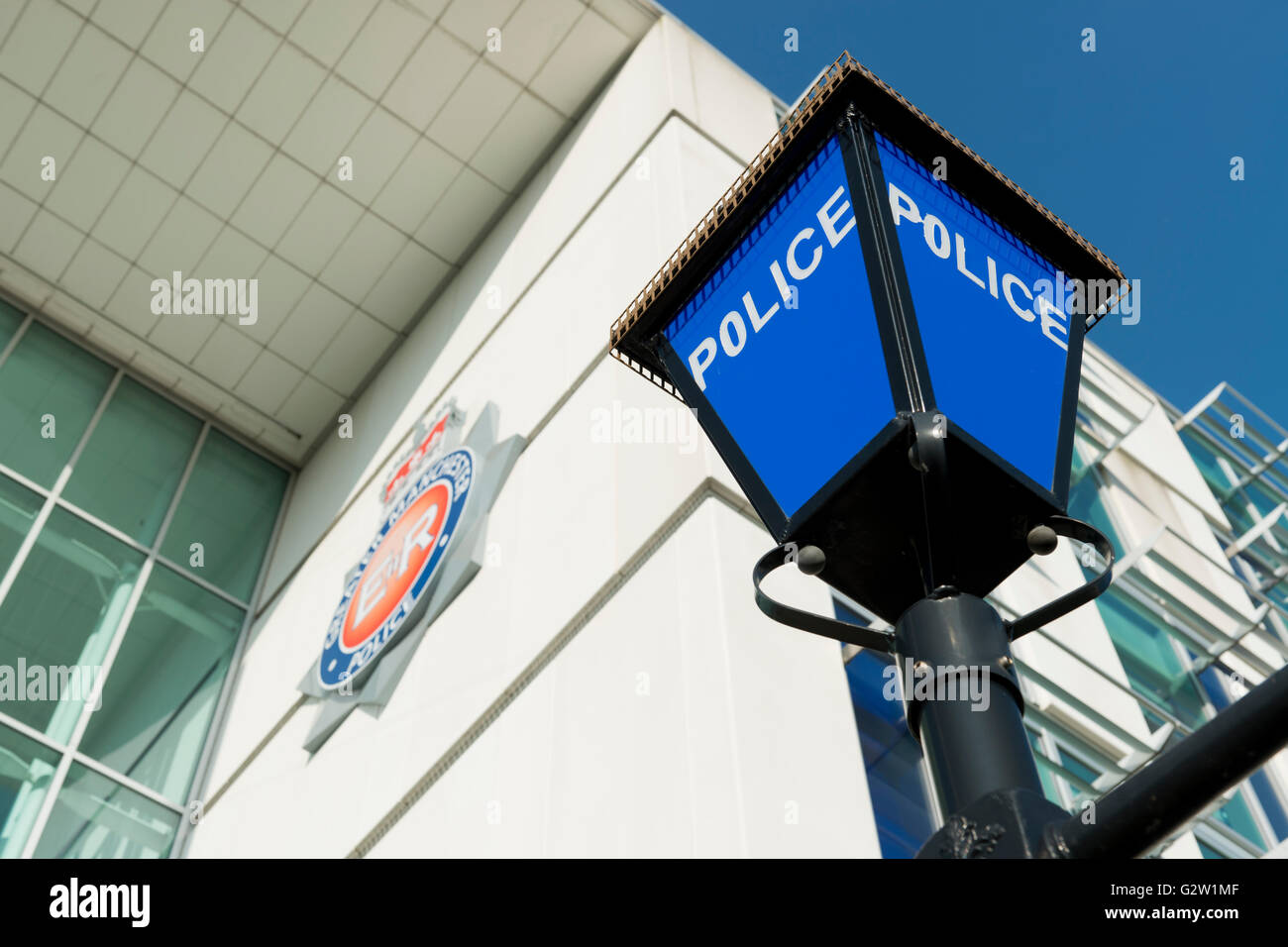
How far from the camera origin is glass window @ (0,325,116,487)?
36.8ft

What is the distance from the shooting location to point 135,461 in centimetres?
1206

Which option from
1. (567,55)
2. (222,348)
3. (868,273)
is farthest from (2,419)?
(868,273)

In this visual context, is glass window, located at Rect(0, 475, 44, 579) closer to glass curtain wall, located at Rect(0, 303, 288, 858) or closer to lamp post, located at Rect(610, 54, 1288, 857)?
glass curtain wall, located at Rect(0, 303, 288, 858)

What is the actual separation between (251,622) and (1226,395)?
9.15m

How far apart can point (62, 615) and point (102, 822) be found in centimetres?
186

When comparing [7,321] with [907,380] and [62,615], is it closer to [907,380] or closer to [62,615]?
[62,615]

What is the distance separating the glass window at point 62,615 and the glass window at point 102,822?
47cm

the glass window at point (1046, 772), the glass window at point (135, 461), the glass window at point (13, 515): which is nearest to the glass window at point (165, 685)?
the glass window at point (135, 461)

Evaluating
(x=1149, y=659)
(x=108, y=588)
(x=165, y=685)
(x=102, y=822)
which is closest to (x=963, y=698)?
(x=1149, y=659)

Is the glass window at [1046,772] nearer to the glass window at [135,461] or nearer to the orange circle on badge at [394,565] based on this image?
the orange circle on badge at [394,565]

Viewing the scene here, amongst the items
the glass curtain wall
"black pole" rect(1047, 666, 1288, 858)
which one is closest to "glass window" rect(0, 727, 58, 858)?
the glass curtain wall

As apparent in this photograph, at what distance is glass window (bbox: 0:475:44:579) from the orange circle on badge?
3.11 metres

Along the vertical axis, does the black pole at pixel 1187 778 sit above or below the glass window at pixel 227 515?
below

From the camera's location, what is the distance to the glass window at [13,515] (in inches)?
411
